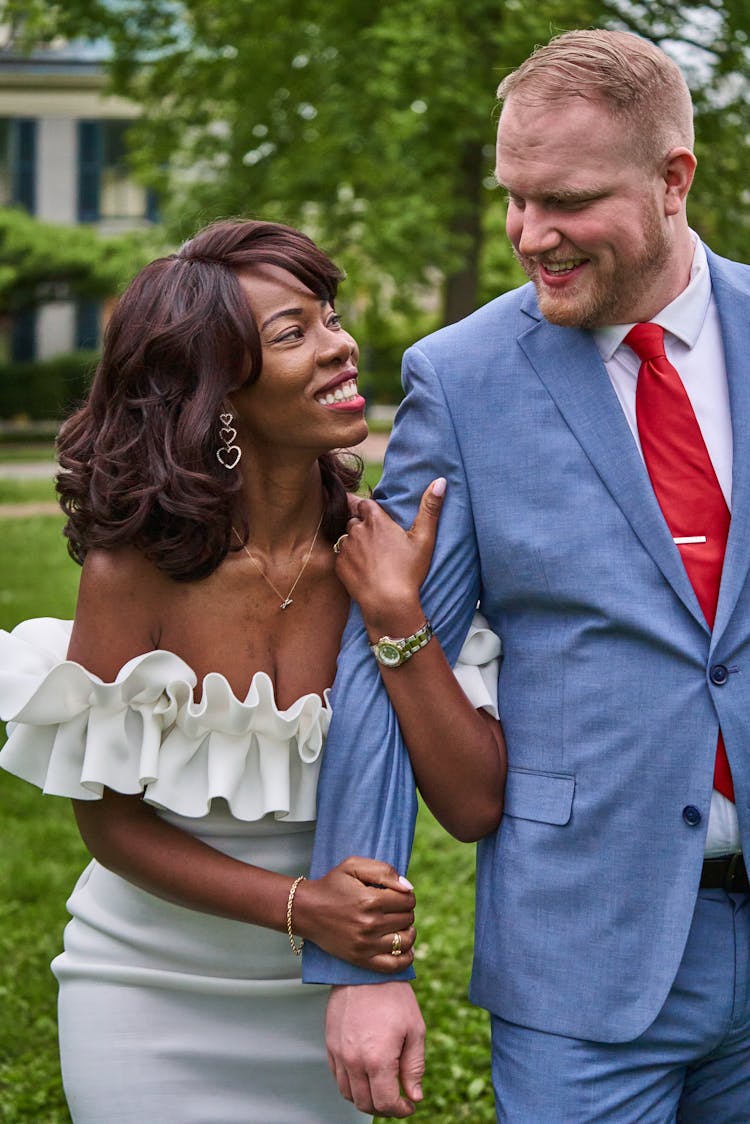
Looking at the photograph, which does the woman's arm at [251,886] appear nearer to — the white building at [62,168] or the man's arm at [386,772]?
the man's arm at [386,772]

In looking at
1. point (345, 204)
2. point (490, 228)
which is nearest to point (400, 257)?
point (345, 204)

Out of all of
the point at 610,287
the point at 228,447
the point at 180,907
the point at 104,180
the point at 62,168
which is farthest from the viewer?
the point at 104,180

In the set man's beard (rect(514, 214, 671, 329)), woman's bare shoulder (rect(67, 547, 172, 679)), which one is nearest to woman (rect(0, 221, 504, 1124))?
woman's bare shoulder (rect(67, 547, 172, 679))

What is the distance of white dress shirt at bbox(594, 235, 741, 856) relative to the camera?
2865 mm

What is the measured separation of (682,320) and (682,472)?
1.03 ft

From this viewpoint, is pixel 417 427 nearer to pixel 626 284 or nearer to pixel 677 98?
pixel 626 284

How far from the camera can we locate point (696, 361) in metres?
2.90

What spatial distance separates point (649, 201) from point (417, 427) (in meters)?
0.63

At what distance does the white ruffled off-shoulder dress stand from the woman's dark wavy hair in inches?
11.2

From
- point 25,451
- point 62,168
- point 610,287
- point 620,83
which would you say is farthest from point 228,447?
point 62,168

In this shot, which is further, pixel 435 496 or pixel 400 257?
pixel 400 257

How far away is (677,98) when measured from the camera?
2787 millimetres

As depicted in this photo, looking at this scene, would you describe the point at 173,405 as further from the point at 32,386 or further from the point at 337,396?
the point at 32,386

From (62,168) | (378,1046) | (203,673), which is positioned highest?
(203,673)
